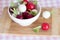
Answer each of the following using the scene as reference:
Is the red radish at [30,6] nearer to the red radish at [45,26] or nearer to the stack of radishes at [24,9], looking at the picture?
the stack of radishes at [24,9]

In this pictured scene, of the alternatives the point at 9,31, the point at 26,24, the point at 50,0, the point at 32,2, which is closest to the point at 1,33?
the point at 9,31

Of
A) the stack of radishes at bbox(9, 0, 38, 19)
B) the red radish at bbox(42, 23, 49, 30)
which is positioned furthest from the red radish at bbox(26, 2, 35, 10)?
the red radish at bbox(42, 23, 49, 30)

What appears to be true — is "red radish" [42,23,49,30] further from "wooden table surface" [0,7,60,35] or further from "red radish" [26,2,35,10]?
"red radish" [26,2,35,10]

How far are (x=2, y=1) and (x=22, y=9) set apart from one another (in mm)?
300

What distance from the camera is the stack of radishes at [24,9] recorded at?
1128 mm

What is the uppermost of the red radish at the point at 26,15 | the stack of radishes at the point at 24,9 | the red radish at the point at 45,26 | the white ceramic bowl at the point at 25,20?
the stack of radishes at the point at 24,9

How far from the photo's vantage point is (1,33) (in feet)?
3.67

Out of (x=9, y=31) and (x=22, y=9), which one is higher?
(x=22, y=9)

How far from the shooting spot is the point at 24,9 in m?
1.13

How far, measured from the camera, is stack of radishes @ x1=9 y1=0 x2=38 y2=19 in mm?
1128

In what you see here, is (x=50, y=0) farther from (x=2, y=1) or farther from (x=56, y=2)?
(x=2, y=1)

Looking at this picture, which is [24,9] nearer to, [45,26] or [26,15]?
[26,15]

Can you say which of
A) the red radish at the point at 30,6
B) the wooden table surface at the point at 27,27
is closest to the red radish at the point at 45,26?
the wooden table surface at the point at 27,27

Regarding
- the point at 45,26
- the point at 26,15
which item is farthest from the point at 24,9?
the point at 45,26
